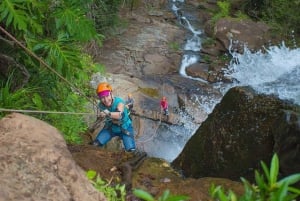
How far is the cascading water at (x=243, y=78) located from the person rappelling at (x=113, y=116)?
5.54ft

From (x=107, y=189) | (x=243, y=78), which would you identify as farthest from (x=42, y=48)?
(x=243, y=78)

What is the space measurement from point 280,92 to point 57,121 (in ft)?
9.34

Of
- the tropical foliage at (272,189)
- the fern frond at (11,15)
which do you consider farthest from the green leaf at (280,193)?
the fern frond at (11,15)

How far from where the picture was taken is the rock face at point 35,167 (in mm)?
1938

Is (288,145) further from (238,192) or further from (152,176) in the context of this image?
(152,176)

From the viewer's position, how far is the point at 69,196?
2.04 metres

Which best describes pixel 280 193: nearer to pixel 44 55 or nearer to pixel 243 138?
pixel 44 55

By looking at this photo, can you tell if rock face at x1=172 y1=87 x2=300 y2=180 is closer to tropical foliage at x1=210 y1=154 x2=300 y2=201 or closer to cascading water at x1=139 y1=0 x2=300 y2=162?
cascading water at x1=139 y1=0 x2=300 y2=162

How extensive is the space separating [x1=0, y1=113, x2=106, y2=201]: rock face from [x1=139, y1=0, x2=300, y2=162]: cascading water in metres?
3.55

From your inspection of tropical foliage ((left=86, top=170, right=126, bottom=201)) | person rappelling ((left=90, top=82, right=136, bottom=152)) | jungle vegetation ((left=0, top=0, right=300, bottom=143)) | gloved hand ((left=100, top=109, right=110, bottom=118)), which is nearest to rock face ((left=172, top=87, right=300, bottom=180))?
person rappelling ((left=90, top=82, right=136, bottom=152))

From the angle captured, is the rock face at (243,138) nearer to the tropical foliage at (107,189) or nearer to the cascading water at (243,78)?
the cascading water at (243,78)

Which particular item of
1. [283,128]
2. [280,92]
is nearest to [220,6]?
[280,92]

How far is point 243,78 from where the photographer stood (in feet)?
33.9

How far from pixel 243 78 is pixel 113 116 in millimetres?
6065
